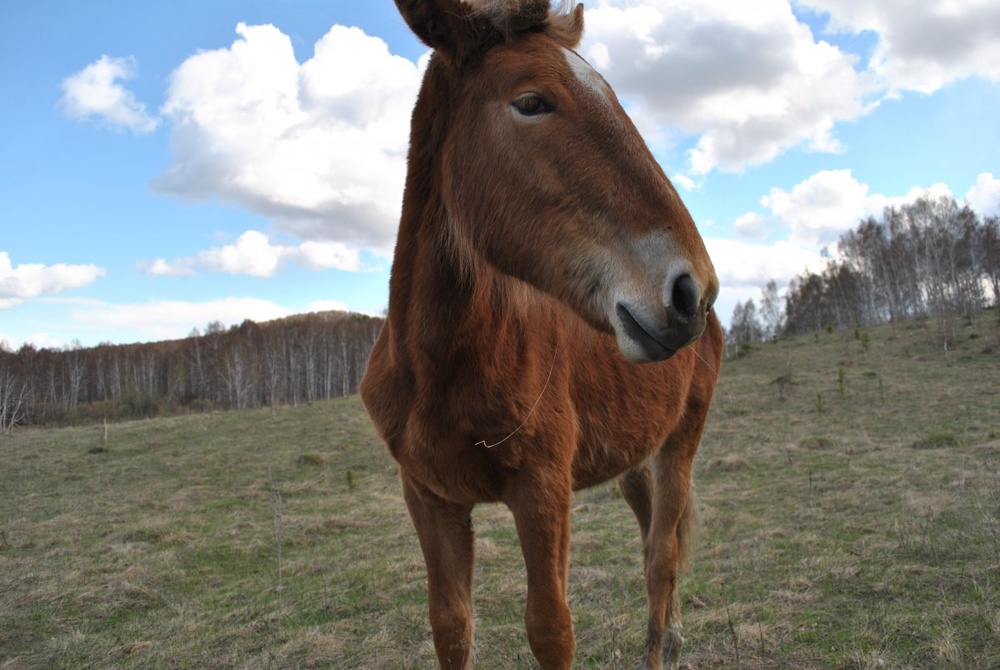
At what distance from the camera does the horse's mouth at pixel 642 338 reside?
1689 millimetres

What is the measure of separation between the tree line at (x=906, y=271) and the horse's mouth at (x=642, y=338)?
4636cm

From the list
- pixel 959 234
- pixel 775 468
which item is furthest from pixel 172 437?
pixel 959 234

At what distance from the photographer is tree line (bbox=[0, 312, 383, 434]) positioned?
5962 cm

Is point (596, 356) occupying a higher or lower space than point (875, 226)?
lower

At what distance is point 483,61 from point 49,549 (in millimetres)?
11685

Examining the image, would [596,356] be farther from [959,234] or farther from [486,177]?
[959,234]

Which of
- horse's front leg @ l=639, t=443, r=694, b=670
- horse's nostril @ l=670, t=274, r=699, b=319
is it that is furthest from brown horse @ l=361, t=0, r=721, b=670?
horse's front leg @ l=639, t=443, r=694, b=670

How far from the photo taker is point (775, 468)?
12344mm

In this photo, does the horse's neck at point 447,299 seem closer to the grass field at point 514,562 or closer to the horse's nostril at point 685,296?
the horse's nostril at point 685,296

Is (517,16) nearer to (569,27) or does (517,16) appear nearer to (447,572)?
(569,27)

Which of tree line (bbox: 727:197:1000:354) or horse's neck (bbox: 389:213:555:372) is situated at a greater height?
tree line (bbox: 727:197:1000:354)

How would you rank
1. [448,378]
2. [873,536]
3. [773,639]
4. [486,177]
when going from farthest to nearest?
[873,536]
[773,639]
[448,378]
[486,177]

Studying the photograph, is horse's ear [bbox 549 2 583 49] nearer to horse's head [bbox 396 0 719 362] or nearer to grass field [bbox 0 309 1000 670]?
horse's head [bbox 396 0 719 362]

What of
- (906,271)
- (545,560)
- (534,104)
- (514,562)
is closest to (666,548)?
(545,560)
